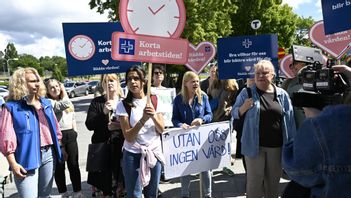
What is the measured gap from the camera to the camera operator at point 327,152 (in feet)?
4.05

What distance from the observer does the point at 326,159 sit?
125 cm

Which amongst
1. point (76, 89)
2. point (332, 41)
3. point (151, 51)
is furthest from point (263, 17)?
point (151, 51)

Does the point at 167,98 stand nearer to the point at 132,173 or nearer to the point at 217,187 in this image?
the point at 217,187

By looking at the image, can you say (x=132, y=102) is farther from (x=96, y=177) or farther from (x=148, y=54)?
(x=96, y=177)

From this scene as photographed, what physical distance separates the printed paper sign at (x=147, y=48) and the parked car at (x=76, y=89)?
2827cm

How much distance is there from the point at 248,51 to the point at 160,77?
1.63m

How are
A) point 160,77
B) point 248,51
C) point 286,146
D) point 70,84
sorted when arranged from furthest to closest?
point 70,84
point 160,77
point 248,51
point 286,146

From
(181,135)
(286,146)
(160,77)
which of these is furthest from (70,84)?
(286,146)

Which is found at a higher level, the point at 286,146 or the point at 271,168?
the point at 286,146

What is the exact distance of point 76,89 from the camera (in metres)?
31.0

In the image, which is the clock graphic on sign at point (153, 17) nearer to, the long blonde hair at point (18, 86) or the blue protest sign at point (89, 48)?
the long blonde hair at point (18, 86)

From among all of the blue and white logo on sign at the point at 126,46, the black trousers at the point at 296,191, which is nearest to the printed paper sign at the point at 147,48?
the blue and white logo on sign at the point at 126,46

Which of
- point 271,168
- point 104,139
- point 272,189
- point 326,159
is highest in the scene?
point 326,159

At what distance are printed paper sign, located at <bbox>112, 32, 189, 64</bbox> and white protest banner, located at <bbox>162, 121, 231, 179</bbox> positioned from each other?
1.01m
